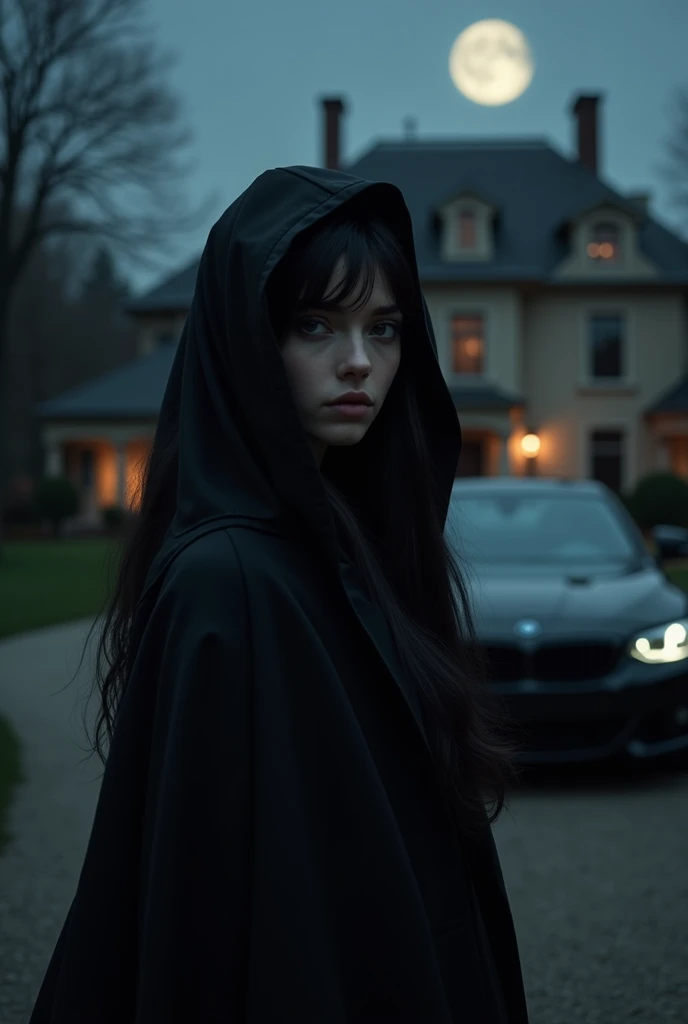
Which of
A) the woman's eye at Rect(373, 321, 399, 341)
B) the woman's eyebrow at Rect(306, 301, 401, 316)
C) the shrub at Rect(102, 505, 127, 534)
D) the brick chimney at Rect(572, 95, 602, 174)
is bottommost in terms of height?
the shrub at Rect(102, 505, 127, 534)

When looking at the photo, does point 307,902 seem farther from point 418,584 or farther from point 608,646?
point 608,646

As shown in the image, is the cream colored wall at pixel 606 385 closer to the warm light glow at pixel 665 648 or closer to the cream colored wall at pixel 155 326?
the cream colored wall at pixel 155 326

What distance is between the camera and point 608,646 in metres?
5.81

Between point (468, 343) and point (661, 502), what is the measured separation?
9.04m

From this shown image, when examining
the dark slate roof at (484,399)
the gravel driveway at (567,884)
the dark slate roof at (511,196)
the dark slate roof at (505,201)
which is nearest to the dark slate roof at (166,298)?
the dark slate roof at (505,201)

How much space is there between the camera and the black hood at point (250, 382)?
161 centimetres

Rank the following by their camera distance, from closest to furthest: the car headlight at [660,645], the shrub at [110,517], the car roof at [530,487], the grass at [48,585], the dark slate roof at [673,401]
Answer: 1. the car headlight at [660,645]
2. the car roof at [530,487]
3. the grass at [48,585]
4. the dark slate roof at [673,401]
5. the shrub at [110,517]

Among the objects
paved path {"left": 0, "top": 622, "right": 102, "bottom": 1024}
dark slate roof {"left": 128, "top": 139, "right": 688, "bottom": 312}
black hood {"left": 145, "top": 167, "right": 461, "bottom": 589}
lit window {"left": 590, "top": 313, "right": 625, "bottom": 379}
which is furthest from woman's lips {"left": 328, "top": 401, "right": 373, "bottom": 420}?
lit window {"left": 590, "top": 313, "right": 625, "bottom": 379}

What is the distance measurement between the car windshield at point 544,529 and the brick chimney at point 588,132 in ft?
107

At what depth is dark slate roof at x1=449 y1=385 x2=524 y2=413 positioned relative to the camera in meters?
32.3

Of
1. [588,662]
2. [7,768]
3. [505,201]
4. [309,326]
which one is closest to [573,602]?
[588,662]

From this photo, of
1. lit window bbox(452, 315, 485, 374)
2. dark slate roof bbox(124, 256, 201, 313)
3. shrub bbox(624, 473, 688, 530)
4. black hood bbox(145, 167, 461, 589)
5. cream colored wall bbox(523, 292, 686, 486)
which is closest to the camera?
black hood bbox(145, 167, 461, 589)

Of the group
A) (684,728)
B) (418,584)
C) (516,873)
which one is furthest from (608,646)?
(418,584)

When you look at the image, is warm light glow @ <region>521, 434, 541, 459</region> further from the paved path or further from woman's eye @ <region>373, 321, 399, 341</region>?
woman's eye @ <region>373, 321, 399, 341</region>
